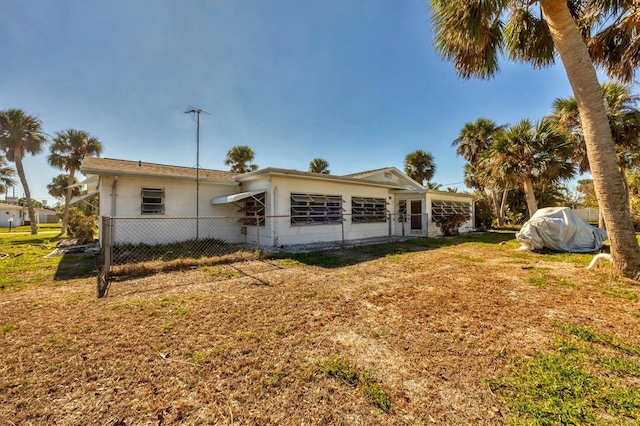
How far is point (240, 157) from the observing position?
23.0m

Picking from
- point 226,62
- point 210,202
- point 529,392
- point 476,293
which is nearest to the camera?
point 529,392

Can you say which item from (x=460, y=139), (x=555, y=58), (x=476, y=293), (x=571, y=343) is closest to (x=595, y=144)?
(x=555, y=58)

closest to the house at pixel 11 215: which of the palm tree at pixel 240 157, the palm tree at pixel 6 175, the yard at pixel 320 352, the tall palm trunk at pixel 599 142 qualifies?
the palm tree at pixel 6 175

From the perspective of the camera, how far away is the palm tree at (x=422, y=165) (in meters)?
24.6

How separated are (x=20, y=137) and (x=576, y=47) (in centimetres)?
2903

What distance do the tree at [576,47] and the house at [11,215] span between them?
49873mm

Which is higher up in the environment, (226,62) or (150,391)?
(226,62)

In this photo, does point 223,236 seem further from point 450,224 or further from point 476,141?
point 476,141

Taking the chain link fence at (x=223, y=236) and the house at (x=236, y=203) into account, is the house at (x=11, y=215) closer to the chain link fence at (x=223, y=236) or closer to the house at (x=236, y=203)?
the house at (x=236, y=203)

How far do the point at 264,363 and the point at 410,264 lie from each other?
5.77 metres

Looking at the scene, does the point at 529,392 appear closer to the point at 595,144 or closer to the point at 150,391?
the point at 150,391

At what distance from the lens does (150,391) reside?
2.12 m

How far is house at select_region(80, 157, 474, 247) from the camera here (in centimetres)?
959

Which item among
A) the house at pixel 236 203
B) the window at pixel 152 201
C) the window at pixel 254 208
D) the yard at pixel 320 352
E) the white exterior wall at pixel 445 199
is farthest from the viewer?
the white exterior wall at pixel 445 199
